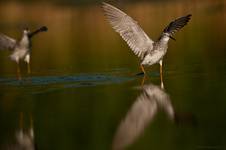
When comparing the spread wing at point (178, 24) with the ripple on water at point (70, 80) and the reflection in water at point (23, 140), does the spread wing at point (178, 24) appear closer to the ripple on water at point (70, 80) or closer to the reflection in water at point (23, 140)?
the ripple on water at point (70, 80)

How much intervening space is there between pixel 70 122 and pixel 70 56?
1372 centimetres

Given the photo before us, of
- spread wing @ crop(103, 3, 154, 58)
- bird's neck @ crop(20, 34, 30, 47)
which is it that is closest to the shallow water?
spread wing @ crop(103, 3, 154, 58)

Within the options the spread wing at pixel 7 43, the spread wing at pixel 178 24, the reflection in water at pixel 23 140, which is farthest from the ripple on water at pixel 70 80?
the reflection in water at pixel 23 140

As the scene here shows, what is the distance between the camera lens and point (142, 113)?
1383 centimetres

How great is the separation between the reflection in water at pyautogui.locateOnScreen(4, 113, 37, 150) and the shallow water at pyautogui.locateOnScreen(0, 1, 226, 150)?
47 millimetres

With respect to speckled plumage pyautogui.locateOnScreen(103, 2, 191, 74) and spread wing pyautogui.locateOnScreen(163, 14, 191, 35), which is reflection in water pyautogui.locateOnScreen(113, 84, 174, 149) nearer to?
speckled plumage pyautogui.locateOnScreen(103, 2, 191, 74)

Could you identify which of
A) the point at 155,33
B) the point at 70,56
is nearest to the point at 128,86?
the point at 70,56

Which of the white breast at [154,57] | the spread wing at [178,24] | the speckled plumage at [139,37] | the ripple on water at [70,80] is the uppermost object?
the spread wing at [178,24]

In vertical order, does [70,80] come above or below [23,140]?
below

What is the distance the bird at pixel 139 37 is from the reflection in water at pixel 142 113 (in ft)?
4.10

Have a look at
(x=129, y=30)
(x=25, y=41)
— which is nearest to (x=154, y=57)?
(x=129, y=30)

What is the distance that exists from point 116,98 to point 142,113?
167 cm

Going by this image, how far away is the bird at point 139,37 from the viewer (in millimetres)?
17828

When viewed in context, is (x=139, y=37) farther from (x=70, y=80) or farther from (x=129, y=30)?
(x=70, y=80)
